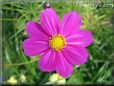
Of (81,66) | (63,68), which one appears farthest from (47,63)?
(81,66)

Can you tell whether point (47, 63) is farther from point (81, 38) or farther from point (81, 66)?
point (81, 66)

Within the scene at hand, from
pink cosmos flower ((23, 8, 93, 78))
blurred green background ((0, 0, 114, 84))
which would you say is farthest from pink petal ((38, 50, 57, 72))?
blurred green background ((0, 0, 114, 84))

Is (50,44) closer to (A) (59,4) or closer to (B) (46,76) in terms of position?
(A) (59,4)

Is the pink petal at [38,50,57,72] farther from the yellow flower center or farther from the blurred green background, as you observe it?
the blurred green background

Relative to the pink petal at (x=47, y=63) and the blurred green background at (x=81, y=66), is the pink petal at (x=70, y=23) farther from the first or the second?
the blurred green background at (x=81, y=66)

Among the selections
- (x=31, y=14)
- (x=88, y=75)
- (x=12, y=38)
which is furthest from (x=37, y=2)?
(x=88, y=75)

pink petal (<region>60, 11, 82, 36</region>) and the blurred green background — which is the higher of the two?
pink petal (<region>60, 11, 82, 36</region>)

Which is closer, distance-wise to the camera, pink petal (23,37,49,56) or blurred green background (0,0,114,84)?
pink petal (23,37,49,56)
